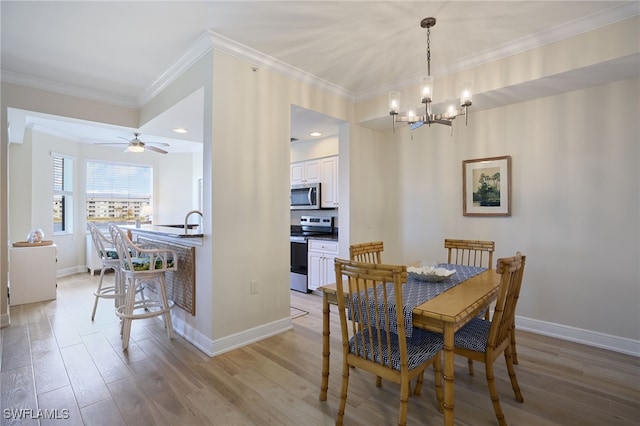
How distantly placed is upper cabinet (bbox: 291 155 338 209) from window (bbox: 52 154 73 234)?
4.46m

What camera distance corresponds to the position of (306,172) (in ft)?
17.1

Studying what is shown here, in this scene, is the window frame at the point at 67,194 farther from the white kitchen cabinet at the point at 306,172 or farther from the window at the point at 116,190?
the white kitchen cabinet at the point at 306,172

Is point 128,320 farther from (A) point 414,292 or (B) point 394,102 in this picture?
(B) point 394,102

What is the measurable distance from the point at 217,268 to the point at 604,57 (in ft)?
11.6

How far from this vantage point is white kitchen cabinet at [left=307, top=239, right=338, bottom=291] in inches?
168

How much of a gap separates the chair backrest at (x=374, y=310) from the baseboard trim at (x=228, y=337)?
138 cm

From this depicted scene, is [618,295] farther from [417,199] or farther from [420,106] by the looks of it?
[420,106]

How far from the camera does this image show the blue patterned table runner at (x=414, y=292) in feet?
5.14

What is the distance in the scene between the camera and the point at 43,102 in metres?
3.46

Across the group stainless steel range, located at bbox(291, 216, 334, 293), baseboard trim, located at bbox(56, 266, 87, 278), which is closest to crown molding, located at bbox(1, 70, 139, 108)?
stainless steel range, located at bbox(291, 216, 334, 293)

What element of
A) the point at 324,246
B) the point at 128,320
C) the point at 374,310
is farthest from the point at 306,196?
the point at 374,310

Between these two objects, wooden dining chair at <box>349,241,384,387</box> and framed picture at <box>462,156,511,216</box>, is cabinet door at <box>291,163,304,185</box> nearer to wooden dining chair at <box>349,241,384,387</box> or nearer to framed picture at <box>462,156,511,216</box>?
framed picture at <box>462,156,511,216</box>

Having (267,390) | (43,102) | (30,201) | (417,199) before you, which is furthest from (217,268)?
(30,201)

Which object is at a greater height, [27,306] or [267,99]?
[267,99]
